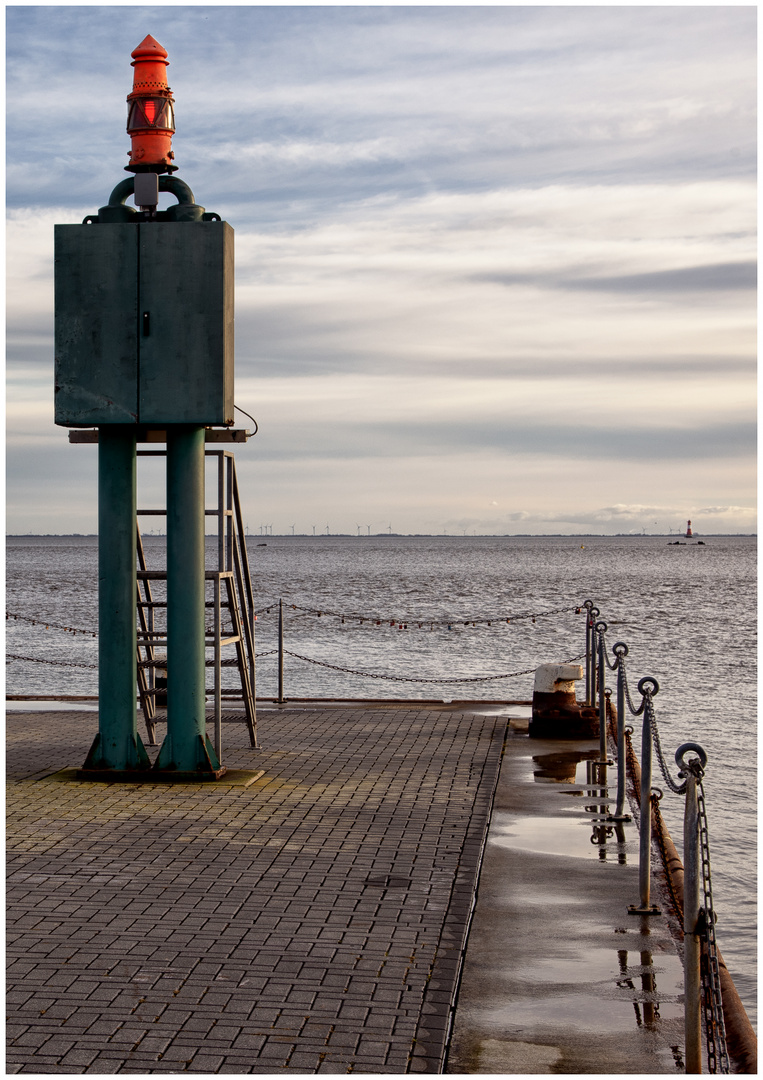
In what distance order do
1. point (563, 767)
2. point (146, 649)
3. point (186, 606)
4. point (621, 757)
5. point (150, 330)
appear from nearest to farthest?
point (621, 757) → point (150, 330) → point (186, 606) → point (146, 649) → point (563, 767)

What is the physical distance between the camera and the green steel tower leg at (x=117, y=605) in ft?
35.2

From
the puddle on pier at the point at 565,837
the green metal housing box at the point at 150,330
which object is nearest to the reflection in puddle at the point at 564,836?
the puddle on pier at the point at 565,837

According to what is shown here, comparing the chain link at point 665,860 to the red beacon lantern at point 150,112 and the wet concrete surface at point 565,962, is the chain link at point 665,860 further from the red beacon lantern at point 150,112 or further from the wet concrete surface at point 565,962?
the red beacon lantern at point 150,112

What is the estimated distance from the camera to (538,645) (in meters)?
39.8

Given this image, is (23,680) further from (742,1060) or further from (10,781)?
(742,1060)

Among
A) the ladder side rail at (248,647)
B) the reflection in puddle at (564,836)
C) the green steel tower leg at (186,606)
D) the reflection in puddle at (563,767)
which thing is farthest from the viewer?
the ladder side rail at (248,647)

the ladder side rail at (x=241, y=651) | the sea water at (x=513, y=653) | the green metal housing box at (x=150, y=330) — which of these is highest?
the green metal housing box at (x=150, y=330)

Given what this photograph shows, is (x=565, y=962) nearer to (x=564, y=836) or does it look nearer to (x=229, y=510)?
(x=564, y=836)

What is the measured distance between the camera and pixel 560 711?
13586 millimetres

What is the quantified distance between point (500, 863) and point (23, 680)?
2264 cm

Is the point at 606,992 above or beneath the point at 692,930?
beneath

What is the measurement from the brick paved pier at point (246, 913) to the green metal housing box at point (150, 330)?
3421 millimetres

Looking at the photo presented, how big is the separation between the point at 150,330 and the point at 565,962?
21.7 feet

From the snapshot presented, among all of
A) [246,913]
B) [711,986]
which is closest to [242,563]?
[246,913]
